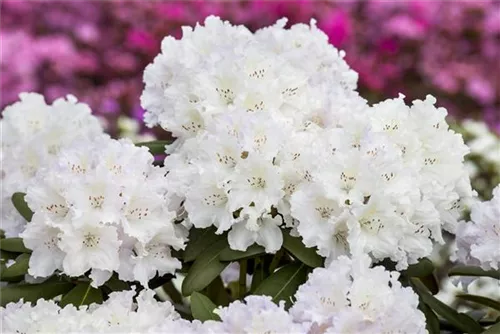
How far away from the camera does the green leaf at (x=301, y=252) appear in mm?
1451

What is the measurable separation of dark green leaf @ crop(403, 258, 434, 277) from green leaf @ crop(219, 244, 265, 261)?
0.25 m

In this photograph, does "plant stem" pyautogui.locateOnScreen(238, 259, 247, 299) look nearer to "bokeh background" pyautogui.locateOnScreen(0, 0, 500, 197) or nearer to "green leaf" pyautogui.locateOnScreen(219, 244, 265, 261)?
"green leaf" pyautogui.locateOnScreen(219, 244, 265, 261)

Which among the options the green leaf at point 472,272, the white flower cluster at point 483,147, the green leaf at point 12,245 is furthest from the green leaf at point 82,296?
the white flower cluster at point 483,147

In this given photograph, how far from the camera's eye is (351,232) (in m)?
1.39

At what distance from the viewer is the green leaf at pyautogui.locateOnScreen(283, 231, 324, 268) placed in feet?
4.76

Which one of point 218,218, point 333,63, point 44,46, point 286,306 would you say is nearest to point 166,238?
point 218,218

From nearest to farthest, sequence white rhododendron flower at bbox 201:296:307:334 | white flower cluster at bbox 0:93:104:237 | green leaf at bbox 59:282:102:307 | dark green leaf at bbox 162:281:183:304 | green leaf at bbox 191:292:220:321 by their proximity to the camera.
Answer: white rhododendron flower at bbox 201:296:307:334 → green leaf at bbox 191:292:220:321 → green leaf at bbox 59:282:102:307 → white flower cluster at bbox 0:93:104:237 → dark green leaf at bbox 162:281:183:304

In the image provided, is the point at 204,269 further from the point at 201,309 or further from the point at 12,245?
the point at 12,245

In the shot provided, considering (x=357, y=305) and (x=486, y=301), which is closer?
(x=357, y=305)

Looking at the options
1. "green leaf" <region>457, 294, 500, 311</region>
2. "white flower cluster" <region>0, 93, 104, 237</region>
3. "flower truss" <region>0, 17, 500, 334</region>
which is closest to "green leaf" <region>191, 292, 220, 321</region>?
"flower truss" <region>0, 17, 500, 334</region>

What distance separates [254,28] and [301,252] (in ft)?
11.6

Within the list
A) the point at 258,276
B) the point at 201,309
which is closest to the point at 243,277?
the point at 258,276

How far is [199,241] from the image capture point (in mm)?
1515

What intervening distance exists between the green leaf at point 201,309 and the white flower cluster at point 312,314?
44mm
